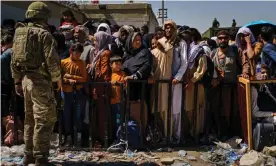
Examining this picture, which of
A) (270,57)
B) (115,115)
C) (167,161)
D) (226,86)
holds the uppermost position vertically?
(270,57)

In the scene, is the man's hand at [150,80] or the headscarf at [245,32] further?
the headscarf at [245,32]

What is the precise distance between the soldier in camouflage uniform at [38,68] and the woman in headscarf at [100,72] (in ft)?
3.39

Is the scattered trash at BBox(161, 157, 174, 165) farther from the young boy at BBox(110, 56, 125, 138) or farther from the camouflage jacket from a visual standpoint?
the camouflage jacket

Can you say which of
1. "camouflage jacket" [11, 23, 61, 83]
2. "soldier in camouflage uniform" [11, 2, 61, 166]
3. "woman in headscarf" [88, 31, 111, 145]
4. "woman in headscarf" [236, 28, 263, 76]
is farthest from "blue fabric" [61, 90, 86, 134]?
"woman in headscarf" [236, 28, 263, 76]

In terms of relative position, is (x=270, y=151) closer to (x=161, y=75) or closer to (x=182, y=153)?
(x=182, y=153)

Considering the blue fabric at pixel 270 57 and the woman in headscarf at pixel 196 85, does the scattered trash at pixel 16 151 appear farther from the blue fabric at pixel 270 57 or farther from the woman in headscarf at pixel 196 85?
the blue fabric at pixel 270 57

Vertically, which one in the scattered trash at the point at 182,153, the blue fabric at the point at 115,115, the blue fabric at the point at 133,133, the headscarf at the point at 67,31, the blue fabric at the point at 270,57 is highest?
the headscarf at the point at 67,31

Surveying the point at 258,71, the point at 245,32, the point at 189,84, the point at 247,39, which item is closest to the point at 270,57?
the point at 258,71

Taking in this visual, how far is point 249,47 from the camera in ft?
17.2

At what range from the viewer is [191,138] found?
541 centimetres

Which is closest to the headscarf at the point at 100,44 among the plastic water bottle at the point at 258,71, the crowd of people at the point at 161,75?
the crowd of people at the point at 161,75

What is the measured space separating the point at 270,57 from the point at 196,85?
120cm

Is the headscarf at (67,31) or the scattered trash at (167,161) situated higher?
the headscarf at (67,31)

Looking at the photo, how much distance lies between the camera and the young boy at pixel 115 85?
16.1 feet
